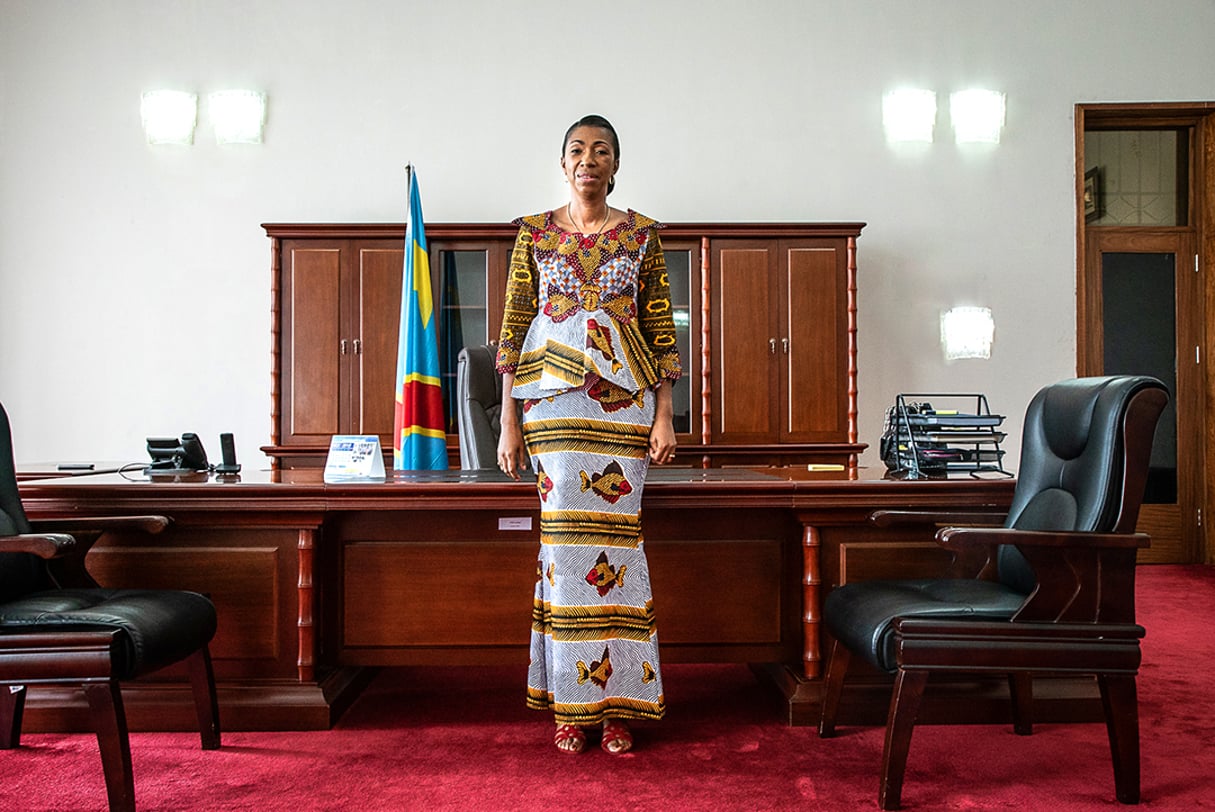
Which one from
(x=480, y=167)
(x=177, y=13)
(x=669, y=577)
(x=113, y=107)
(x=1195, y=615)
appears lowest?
(x=1195, y=615)

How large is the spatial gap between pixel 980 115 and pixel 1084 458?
3.87 meters

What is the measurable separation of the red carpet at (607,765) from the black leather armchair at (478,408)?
0.98 meters

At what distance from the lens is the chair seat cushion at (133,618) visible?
194 cm

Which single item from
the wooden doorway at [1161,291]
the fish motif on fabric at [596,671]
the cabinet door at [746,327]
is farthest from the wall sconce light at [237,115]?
the wooden doorway at [1161,291]

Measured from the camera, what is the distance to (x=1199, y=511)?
561cm

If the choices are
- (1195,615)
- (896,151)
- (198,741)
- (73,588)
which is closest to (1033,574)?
(198,741)

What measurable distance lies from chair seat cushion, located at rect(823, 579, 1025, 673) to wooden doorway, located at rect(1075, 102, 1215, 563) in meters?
4.00

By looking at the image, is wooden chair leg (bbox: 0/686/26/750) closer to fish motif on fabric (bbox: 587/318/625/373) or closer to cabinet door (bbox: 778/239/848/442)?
fish motif on fabric (bbox: 587/318/625/373)

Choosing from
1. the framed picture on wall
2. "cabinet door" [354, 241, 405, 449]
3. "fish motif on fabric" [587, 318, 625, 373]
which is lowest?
"fish motif on fabric" [587, 318, 625, 373]

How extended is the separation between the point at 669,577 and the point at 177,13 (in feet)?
15.4

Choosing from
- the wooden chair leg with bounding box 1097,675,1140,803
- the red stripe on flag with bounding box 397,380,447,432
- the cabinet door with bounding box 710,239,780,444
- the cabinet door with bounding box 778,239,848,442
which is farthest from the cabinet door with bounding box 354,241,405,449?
the wooden chair leg with bounding box 1097,675,1140,803

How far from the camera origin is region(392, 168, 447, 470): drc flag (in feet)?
13.4

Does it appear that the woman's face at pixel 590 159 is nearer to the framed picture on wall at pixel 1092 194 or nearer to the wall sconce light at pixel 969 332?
the wall sconce light at pixel 969 332

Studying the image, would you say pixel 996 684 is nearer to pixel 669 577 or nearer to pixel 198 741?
pixel 669 577
